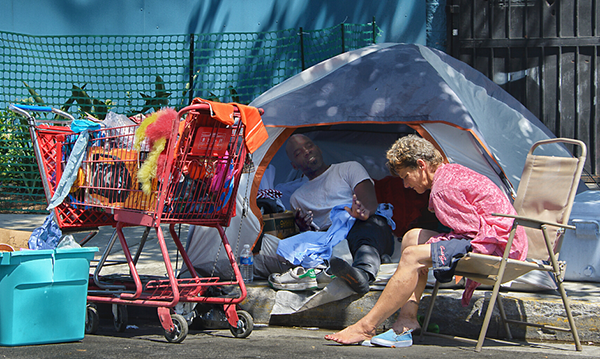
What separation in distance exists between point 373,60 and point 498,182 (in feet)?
4.93

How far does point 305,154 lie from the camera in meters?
5.62

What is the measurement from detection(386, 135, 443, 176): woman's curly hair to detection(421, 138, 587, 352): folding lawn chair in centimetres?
63

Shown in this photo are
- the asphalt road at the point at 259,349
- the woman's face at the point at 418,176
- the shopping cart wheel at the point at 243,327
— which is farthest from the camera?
the shopping cart wheel at the point at 243,327

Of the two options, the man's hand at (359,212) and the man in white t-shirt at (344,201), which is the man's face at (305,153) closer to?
the man in white t-shirt at (344,201)


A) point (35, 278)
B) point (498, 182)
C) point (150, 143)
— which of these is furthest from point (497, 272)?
point (35, 278)

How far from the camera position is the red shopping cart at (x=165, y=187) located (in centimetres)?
367

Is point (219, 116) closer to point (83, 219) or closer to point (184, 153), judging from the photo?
point (184, 153)

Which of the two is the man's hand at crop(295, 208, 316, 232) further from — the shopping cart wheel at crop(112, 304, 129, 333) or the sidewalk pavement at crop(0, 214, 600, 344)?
the shopping cart wheel at crop(112, 304, 129, 333)

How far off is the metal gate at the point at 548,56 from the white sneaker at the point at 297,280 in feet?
16.0

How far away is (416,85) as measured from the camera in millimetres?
4820

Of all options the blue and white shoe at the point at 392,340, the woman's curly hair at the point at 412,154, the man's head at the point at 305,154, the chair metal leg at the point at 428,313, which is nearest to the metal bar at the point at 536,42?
the man's head at the point at 305,154

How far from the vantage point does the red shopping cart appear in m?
3.67

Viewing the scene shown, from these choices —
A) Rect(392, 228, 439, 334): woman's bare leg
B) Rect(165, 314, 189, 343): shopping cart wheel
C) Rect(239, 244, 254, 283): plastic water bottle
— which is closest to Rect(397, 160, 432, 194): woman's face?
Rect(392, 228, 439, 334): woman's bare leg

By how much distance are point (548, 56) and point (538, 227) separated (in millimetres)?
5204
